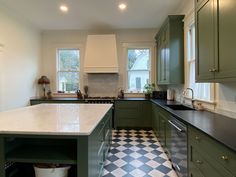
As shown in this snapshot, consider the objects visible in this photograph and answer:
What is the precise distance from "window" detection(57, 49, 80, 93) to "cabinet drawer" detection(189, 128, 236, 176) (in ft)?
15.3

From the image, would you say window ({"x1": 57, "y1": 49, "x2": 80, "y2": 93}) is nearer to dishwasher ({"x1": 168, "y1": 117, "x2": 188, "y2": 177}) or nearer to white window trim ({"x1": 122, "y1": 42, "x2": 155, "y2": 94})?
white window trim ({"x1": 122, "y1": 42, "x2": 155, "y2": 94})

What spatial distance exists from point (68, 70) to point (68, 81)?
0.34m

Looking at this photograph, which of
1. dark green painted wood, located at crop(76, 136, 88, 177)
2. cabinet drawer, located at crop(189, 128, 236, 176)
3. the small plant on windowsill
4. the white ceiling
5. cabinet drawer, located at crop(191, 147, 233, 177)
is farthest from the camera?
the small plant on windowsill

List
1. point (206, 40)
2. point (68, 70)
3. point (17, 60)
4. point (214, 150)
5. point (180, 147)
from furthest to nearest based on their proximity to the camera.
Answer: point (68, 70) < point (17, 60) < point (180, 147) < point (206, 40) < point (214, 150)

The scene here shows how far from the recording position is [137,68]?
19.2 ft

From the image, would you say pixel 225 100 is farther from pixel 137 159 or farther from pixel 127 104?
pixel 127 104

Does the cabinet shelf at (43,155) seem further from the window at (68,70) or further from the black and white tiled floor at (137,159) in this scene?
the window at (68,70)

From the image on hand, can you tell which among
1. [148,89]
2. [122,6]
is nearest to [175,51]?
[122,6]

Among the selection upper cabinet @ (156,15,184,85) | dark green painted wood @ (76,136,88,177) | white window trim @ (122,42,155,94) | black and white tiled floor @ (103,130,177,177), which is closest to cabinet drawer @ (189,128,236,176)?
dark green painted wood @ (76,136,88,177)

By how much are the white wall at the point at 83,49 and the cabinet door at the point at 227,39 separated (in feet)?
13.1

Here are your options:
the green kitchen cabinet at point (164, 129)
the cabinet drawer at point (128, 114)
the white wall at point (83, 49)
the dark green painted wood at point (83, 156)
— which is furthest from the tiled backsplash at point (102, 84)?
the dark green painted wood at point (83, 156)

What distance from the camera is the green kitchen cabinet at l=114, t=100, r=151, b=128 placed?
5.11m

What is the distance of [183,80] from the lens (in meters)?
3.92

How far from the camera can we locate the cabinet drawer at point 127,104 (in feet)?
16.8
